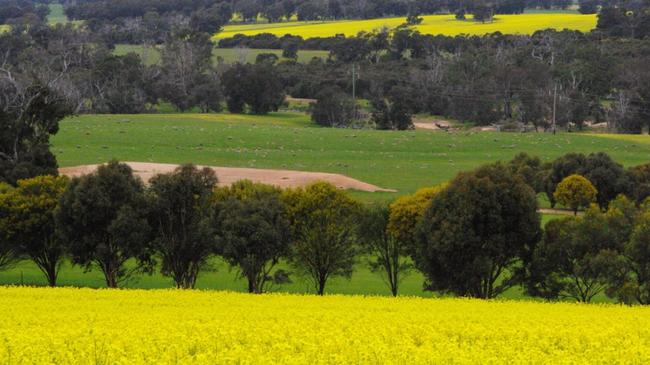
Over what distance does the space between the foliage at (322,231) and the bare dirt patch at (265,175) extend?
23.0 meters

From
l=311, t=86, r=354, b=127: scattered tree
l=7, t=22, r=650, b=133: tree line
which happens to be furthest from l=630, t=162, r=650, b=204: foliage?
l=311, t=86, r=354, b=127: scattered tree

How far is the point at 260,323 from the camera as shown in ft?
87.1

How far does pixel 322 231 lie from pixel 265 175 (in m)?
30.0

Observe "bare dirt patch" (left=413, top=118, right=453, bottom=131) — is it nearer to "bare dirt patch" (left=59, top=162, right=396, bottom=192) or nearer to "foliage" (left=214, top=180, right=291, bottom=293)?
"bare dirt patch" (left=59, top=162, right=396, bottom=192)

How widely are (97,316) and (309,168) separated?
5826 cm

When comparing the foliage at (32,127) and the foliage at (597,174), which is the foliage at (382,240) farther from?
the foliage at (32,127)

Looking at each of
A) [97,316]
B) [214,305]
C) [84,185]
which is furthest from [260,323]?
[84,185]

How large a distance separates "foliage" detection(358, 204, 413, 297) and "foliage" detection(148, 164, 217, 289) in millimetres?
7739

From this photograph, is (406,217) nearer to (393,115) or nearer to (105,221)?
(105,221)

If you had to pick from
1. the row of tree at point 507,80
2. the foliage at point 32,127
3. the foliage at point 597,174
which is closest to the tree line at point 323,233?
the foliage at point 32,127

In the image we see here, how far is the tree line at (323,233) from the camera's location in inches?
1813

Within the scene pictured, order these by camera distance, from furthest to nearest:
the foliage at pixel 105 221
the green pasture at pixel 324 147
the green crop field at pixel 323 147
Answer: the green pasture at pixel 324 147 < the green crop field at pixel 323 147 < the foliage at pixel 105 221

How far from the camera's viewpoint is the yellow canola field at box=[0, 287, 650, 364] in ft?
67.3

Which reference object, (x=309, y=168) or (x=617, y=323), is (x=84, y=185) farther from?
(x=309, y=168)
